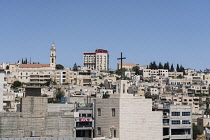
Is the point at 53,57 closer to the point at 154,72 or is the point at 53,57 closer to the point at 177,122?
the point at 154,72

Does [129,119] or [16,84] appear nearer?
[129,119]

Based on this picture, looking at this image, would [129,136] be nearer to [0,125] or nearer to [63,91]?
[0,125]

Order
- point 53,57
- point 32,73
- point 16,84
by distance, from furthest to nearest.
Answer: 1. point 53,57
2. point 32,73
3. point 16,84

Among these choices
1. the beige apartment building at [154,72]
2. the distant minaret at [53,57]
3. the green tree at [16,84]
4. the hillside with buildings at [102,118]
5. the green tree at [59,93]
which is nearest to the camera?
the hillside with buildings at [102,118]

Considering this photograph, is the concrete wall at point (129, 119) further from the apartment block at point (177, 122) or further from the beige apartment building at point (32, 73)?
the beige apartment building at point (32, 73)

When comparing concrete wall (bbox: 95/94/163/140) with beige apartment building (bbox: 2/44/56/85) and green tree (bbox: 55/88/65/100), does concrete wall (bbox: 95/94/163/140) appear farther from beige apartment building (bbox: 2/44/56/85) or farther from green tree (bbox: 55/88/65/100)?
beige apartment building (bbox: 2/44/56/85)

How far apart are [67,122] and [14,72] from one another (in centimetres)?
12346

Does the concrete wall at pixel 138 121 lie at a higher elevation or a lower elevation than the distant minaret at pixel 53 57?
lower

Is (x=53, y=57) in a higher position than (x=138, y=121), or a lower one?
higher

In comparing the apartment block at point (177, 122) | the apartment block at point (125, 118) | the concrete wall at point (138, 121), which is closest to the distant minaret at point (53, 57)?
Result: the apartment block at point (177, 122)

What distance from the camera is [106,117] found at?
22422 mm

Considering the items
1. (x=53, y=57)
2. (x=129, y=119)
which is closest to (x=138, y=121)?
(x=129, y=119)

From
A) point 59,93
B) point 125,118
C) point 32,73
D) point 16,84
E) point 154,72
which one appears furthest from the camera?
point 154,72

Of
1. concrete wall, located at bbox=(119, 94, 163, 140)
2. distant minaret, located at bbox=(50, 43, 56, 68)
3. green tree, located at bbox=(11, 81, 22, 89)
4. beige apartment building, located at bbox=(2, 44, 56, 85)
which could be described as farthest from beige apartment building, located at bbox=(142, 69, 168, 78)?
concrete wall, located at bbox=(119, 94, 163, 140)
